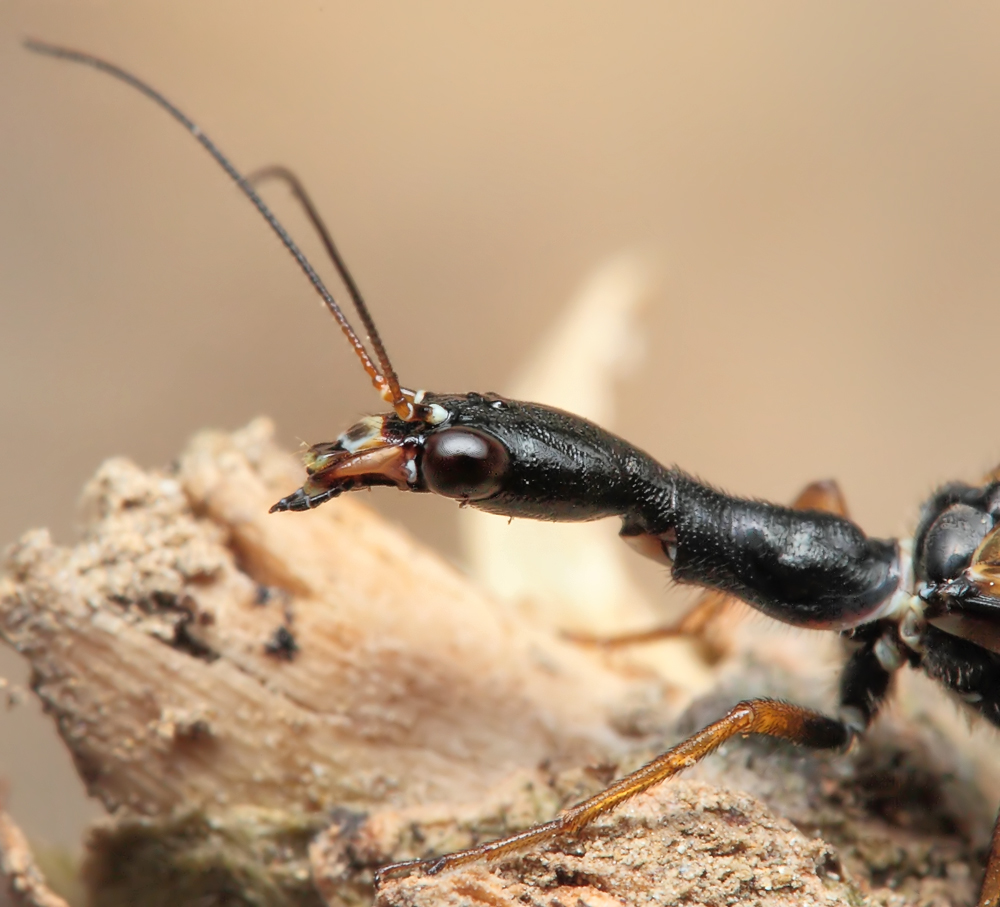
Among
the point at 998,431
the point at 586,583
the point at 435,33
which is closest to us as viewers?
the point at 586,583

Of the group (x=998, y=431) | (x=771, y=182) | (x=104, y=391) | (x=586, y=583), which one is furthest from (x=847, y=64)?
(x=104, y=391)

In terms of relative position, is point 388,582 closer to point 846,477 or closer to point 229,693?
point 229,693

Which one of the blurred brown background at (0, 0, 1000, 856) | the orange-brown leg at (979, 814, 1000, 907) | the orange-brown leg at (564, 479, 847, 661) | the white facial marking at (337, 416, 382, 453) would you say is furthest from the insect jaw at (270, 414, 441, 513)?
the blurred brown background at (0, 0, 1000, 856)

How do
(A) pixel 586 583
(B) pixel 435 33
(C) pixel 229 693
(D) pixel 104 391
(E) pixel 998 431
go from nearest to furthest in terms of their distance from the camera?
(C) pixel 229 693 → (A) pixel 586 583 → (D) pixel 104 391 → (B) pixel 435 33 → (E) pixel 998 431

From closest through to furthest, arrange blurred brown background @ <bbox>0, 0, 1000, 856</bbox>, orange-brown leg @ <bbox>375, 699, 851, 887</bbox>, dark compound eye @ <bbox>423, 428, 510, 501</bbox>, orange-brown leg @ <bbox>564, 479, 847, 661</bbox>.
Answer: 1. orange-brown leg @ <bbox>375, 699, 851, 887</bbox>
2. dark compound eye @ <bbox>423, 428, 510, 501</bbox>
3. orange-brown leg @ <bbox>564, 479, 847, 661</bbox>
4. blurred brown background @ <bbox>0, 0, 1000, 856</bbox>

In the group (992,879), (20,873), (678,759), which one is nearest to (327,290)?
(678,759)

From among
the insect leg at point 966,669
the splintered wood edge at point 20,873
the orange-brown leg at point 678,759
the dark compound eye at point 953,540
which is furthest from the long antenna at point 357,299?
the insect leg at point 966,669

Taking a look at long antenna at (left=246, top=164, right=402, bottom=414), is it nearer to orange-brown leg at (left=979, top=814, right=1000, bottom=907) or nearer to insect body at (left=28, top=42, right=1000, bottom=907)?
insect body at (left=28, top=42, right=1000, bottom=907)
